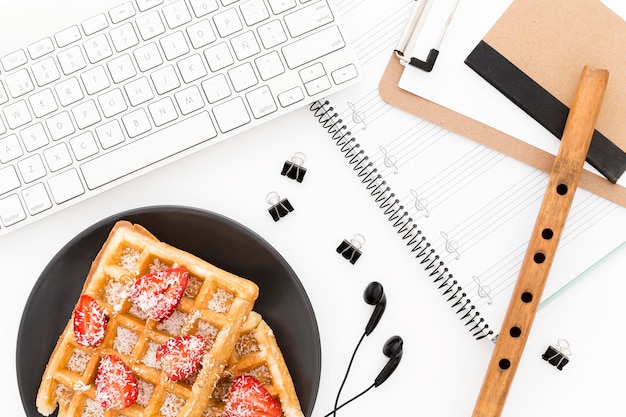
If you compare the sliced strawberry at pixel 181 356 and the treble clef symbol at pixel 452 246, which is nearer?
the sliced strawberry at pixel 181 356

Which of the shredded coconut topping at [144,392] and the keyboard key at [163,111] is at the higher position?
the keyboard key at [163,111]

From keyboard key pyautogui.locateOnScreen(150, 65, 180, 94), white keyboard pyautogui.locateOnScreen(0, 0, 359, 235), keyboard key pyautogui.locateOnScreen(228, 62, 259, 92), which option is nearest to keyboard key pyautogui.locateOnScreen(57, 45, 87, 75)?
white keyboard pyautogui.locateOnScreen(0, 0, 359, 235)

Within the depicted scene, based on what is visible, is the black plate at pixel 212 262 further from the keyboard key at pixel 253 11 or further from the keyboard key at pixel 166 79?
the keyboard key at pixel 253 11

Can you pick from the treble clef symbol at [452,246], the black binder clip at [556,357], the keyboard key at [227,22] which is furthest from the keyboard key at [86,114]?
the black binder clip at [556,357]

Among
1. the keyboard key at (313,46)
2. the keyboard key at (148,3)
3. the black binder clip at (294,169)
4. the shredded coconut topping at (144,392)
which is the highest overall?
the keyboard key at (148,3)

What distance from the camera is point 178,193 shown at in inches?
37.0

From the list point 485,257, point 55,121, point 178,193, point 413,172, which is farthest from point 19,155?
point 485,257

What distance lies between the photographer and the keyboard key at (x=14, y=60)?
856mm

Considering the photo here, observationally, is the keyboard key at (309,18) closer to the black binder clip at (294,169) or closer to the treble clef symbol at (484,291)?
the black binder clip at (294,169)

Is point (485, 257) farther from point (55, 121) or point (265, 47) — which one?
point (55, 121)

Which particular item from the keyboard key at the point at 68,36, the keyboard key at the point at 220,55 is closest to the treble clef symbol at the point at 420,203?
the keyboard key at the point at 220,55

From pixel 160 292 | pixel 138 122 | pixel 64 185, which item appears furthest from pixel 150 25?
pixel 160 292

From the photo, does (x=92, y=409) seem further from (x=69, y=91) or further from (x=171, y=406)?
(x=69, y=91)

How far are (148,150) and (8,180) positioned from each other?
0.20 metres
